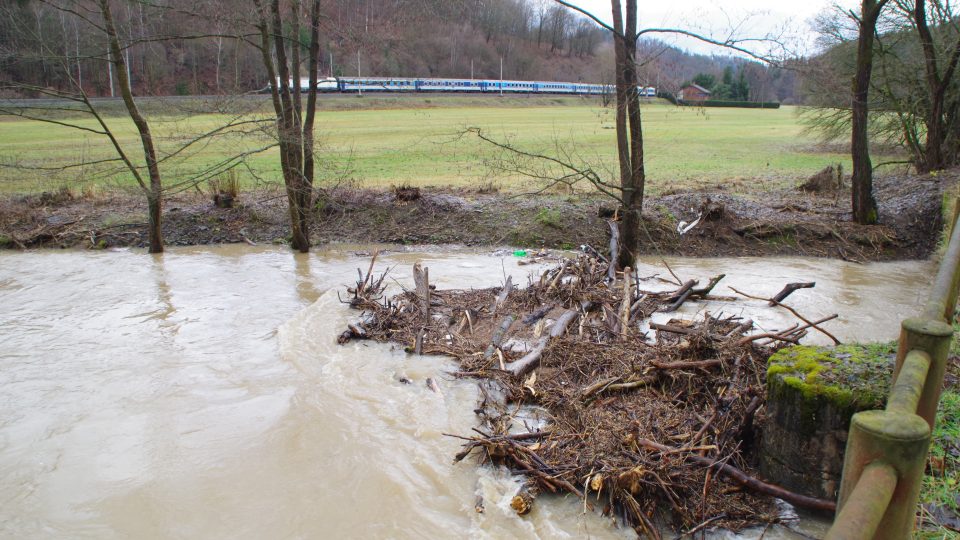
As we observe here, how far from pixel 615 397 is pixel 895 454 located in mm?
4867

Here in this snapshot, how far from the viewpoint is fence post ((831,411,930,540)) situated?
1607mm

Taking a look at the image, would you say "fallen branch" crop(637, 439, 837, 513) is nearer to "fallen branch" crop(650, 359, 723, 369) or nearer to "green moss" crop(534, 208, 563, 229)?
"fallen branch" crop(650, 359, 723, 369)

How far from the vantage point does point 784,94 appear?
116688 mm

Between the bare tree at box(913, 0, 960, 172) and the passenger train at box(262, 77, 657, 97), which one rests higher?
the passenger train at box(262, 77, 657, 97)

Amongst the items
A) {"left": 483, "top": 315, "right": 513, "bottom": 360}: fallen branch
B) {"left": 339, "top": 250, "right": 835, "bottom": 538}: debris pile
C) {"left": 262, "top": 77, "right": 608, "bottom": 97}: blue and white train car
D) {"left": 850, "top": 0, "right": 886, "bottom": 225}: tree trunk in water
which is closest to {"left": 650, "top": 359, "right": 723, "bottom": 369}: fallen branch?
{"left": 339, "top": 250, "right": 835, "bottom": 538}: debris pile

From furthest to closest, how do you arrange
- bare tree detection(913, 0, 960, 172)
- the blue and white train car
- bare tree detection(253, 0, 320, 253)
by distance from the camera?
the blue and white train car, bare tree detection(913, 0, 960, 172), bare tree detection(253, 0, 320, 253)

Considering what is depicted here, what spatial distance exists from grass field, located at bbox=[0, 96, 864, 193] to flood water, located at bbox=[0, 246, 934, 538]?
3.64m

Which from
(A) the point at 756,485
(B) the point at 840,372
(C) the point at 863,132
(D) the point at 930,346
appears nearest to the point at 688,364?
(A) the point at 756,485

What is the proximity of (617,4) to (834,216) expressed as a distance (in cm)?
848

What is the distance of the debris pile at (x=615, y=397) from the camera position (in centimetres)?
506

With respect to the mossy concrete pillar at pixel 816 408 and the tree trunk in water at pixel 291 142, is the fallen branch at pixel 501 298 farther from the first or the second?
the tree trunk in water at pixel 291 142

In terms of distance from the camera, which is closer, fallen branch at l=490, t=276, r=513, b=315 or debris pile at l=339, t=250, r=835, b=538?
debris pile at l=339, t=250, r=835, b=538

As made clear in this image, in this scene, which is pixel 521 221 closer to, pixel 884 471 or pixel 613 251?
pixel 613 251

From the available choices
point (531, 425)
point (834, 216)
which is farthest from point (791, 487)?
point (834, 216)
